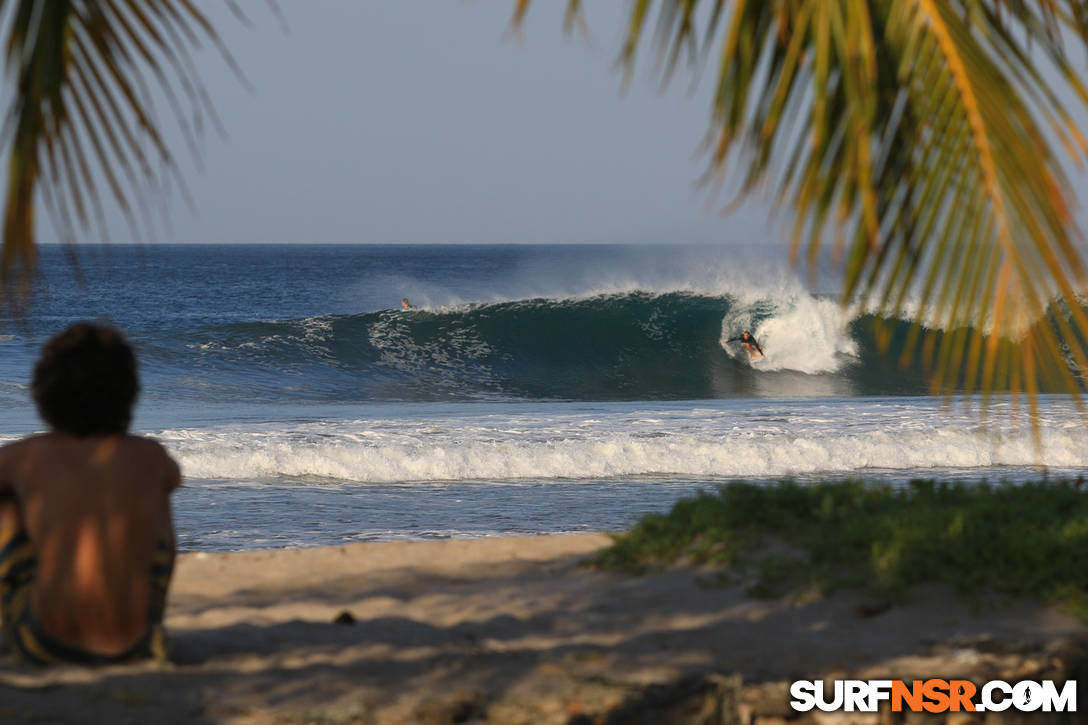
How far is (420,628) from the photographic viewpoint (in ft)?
13.3

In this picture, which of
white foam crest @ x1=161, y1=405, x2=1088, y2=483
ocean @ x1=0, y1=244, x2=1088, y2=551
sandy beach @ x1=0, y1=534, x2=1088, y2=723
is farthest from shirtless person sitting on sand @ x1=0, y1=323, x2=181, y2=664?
white foam crest @ x1=161, y1=405, x2=1088, y2=483

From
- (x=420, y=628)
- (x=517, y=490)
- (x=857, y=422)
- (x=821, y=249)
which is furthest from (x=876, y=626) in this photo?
(x=857, y=422)

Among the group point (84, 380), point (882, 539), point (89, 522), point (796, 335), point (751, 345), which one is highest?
point (796, 335)

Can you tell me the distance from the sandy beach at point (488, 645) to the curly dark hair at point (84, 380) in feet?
2.60

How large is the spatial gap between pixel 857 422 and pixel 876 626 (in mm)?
9864

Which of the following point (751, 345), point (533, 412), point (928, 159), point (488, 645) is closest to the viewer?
point (928, 159)

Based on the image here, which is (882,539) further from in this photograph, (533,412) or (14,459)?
(533,412)

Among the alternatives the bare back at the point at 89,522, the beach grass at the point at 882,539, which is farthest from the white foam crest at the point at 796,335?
the bare back at the point at 89,522

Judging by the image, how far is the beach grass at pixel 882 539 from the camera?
420cm

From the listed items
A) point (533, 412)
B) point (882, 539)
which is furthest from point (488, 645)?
point (533, 412)

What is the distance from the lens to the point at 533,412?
50.6ft

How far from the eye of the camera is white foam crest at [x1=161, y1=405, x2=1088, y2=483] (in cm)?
1062

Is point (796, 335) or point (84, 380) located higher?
point (796, 335)

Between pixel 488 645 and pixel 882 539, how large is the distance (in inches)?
73.4
